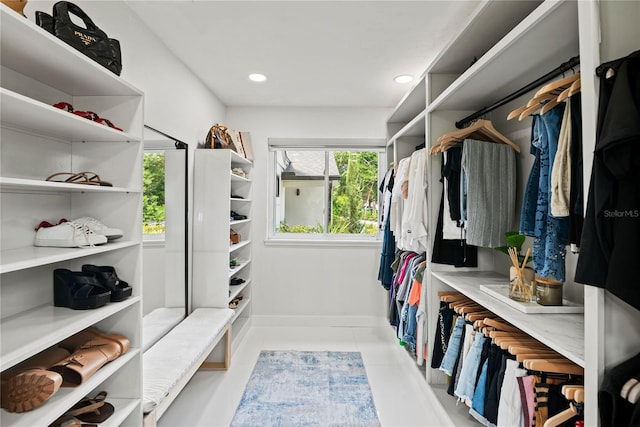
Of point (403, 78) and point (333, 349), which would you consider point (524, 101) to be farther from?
point (333, 349)

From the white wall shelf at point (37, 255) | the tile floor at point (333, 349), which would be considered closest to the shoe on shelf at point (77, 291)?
the white wall shelf at point (37, 255)

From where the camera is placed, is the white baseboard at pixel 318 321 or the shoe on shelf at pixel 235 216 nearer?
the shoe on shelf at pixel 235 216

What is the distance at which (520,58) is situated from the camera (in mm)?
1604

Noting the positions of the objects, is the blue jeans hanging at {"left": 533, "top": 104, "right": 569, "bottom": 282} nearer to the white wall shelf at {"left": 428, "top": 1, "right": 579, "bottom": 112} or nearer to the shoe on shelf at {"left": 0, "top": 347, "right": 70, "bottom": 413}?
the white wall shelf at {"left": 428, "top": 1, "right": 579, "bottom": 112}

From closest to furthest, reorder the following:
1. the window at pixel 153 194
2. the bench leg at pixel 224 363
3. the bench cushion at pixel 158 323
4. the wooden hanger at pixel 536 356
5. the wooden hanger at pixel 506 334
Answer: the wooden hanger at pixel 536 356, the wooden hanger at pixel 506 334, the bench cushion at pixel 158 323, the window at pixel 153 194, the bench leg at pixel 224 363

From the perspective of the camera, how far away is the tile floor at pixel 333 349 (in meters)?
2.19

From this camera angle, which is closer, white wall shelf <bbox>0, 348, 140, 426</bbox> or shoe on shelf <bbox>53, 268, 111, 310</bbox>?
white wall shelf <bbox>0, 348, 140, 426</bbox>

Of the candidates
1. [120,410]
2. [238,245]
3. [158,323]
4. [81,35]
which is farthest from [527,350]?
[238,245]

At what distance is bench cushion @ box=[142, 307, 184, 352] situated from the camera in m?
2.27

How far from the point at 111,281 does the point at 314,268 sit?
8.78 feet

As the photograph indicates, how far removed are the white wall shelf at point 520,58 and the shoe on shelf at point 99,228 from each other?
1878 mm

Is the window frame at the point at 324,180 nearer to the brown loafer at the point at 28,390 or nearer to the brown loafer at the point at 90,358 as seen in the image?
the brown loafer at the point at 90,358

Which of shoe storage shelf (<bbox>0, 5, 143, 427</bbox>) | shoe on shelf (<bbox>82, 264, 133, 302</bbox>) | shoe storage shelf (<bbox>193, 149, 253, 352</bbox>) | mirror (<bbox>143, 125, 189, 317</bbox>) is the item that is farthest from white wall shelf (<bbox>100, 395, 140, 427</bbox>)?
shoe storage shelf (<bbox>193, 149, 253, 352</bbox>)

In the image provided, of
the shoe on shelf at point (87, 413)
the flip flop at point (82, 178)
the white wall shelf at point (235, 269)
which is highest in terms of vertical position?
the flip flop at point (82, 178)
